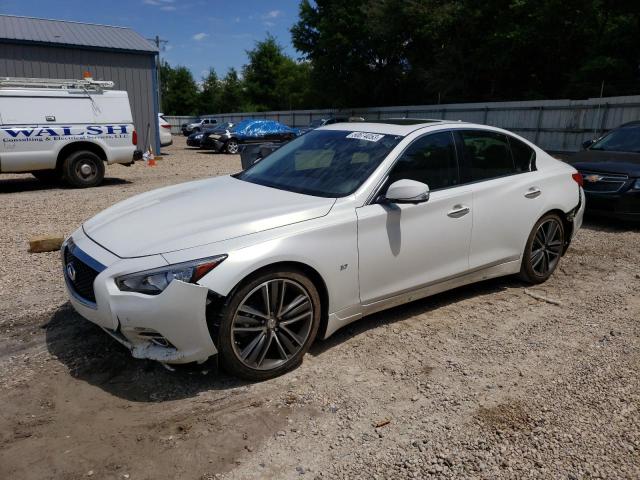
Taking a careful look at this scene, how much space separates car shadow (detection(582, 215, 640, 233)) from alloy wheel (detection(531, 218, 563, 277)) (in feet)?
9.89

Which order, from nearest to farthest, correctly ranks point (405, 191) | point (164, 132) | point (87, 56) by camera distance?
point (405, 191), point (87, 56), point (164, 132)

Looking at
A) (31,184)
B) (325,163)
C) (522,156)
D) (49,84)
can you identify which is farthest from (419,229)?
(31,184)

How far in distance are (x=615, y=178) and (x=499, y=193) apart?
408 cm

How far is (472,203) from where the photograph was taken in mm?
4277

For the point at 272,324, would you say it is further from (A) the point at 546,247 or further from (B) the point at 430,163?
(A) the point at 546,247

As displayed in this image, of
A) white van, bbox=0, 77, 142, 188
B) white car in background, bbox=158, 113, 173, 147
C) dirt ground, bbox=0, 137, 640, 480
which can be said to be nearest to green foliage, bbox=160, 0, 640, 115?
white car in background, bbox=158, 113, 173, 147

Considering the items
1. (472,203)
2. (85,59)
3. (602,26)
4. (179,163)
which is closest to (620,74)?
(602,26)

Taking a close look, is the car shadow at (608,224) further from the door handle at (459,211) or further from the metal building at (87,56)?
the metal building at (87,56)

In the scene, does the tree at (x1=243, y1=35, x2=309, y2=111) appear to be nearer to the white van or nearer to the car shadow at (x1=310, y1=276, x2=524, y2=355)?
the white van

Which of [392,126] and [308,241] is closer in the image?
[308,241]

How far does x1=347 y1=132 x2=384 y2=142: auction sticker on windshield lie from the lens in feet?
13.7

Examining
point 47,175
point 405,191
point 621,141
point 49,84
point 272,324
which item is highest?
point 49,84

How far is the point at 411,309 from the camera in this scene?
4547 mm

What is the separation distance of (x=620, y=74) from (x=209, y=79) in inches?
2454
